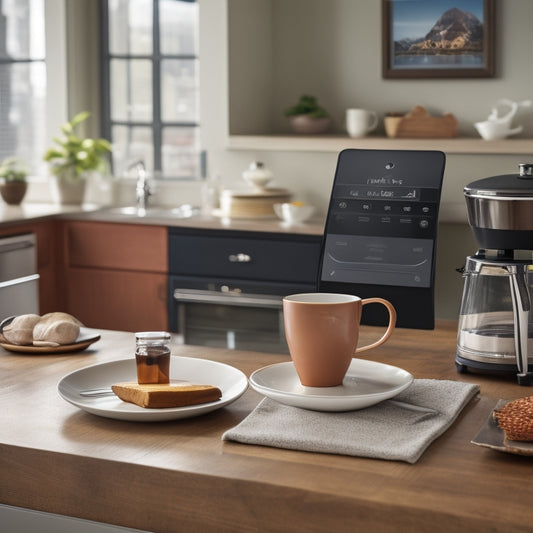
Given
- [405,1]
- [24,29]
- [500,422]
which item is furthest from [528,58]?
[500,422]

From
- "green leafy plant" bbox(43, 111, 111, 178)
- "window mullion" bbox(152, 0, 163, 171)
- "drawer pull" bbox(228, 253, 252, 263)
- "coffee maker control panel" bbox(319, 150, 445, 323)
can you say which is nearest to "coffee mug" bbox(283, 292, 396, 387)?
"coffee maker control panel" bbox(319, 150, 445, 323)

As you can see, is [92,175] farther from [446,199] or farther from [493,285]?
[493,285]

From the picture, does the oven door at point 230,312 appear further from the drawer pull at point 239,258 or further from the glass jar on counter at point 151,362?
the glass jar on counter at point 151,362

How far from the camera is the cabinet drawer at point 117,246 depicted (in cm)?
395

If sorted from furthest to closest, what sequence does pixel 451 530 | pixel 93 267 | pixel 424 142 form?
pixel 93 267 → pixel 424 142 → pixel 451 530

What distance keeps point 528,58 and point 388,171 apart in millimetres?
1608

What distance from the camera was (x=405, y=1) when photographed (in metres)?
4.07

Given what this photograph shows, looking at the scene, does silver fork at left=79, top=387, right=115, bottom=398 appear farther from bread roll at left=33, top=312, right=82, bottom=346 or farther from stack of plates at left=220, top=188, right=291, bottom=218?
stack of plates at left=220, top=188, right=291, bottom=218

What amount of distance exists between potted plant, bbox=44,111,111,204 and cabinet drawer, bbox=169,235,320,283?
77 centimetres

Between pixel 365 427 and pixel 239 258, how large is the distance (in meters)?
2.59

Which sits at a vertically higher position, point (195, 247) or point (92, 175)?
point (92, 175)

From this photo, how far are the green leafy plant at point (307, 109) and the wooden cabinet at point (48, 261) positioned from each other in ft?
3.76

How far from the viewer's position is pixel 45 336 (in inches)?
66.4

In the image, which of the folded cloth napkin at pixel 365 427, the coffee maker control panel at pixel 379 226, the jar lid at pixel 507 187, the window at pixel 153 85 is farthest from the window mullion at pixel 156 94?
the folded cloth napkin at pixel 365 427
